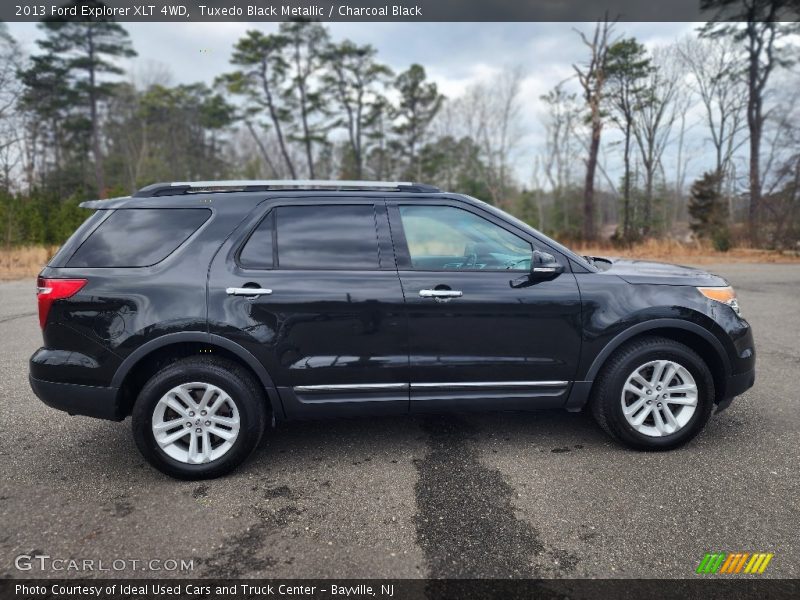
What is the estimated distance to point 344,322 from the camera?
3.21 m

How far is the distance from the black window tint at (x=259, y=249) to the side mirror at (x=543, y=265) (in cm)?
172

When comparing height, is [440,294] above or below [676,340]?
above

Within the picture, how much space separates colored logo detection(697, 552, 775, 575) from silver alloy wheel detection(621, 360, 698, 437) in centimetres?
108

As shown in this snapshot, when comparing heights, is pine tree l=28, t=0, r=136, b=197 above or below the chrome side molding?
above

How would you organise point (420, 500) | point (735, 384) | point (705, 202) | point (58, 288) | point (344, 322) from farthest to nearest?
point (705, 202), point (735, 384), point (344, 322), point (58, 288), point (420, 500)

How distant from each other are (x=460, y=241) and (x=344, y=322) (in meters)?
1.03

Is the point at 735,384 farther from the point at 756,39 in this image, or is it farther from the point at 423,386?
the point at 756,39

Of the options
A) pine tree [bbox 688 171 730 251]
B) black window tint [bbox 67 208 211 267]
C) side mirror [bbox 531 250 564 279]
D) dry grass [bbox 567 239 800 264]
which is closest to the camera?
black window tint [bbox 67 208 211 267]

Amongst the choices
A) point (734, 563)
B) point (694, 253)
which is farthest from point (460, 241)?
point (694, 253)

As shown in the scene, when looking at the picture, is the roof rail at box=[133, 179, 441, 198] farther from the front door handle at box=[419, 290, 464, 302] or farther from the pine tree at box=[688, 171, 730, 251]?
the pine tree at box=[688, 171, 730, 251]

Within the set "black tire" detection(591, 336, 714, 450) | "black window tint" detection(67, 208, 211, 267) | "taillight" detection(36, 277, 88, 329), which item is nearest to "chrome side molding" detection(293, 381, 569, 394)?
"black tire" detection(591, 336, 714, 450)

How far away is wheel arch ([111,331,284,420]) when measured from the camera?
10.1 feet

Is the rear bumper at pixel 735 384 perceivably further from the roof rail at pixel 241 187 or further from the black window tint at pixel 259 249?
the black window tint at pixel 259 249

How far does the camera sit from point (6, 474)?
323 cm
